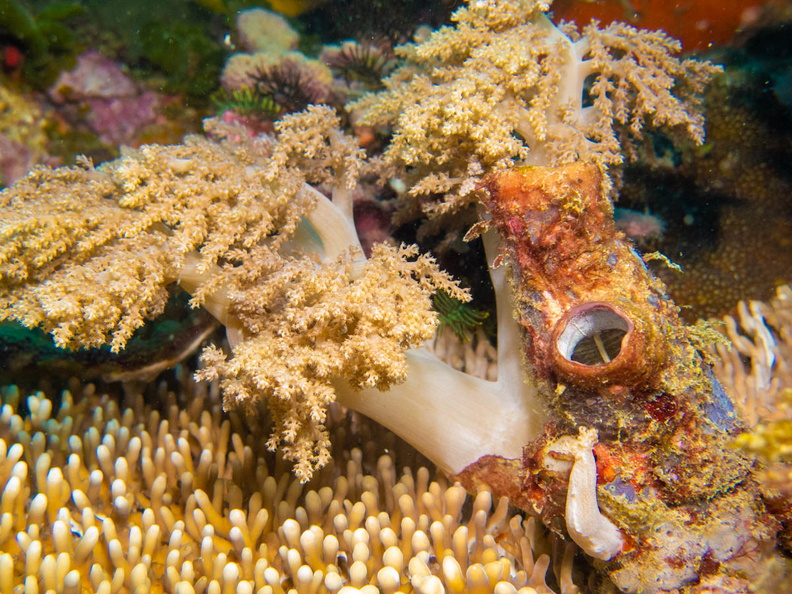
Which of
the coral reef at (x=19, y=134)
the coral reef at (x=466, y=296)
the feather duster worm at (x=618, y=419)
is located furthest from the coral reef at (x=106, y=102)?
the feather duster worm at (x=618, y=419)

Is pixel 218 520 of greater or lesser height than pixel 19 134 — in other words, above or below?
below

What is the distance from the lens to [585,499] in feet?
6.66

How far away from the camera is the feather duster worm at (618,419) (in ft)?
6.67

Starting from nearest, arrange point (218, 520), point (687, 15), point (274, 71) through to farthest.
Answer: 1. point (218, 520)
2. point (687, 15)
3. point (274, 71)

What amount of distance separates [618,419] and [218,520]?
2.13m

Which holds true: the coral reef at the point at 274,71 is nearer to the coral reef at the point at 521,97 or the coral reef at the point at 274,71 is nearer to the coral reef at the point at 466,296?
the coral reef at the point at 466,296

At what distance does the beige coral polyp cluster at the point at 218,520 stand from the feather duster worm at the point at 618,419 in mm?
505

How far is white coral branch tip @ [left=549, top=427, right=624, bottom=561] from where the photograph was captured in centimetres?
203

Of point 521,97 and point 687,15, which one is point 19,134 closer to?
point 521,97

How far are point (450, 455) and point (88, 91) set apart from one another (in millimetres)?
4902

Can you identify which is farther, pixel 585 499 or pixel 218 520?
pixel 218 520

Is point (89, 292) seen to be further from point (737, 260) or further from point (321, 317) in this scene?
point (737, 260)

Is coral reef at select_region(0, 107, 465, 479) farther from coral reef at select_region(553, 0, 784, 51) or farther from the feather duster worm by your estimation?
coral reef at select_region(553, 0, 784, 51)

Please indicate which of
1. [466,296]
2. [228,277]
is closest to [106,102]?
[228,277]
